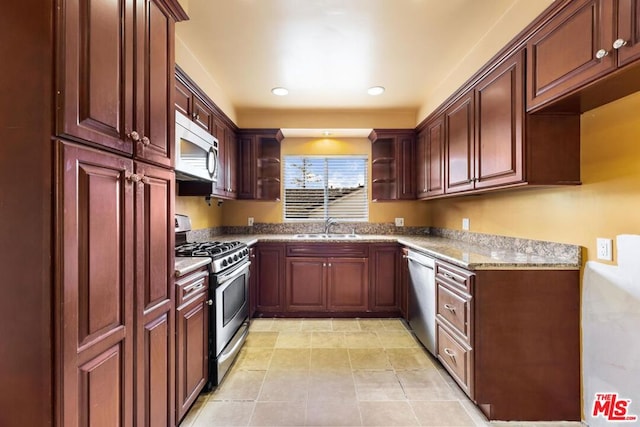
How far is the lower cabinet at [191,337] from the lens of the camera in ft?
5.37

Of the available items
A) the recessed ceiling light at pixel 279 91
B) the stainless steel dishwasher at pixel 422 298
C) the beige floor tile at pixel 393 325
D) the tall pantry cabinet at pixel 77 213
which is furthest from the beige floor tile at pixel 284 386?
the recessed ceiling light at pixel 279 91

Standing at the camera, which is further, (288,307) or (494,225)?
(288,307)

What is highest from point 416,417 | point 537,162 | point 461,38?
point 461,38

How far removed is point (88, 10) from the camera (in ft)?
3.22

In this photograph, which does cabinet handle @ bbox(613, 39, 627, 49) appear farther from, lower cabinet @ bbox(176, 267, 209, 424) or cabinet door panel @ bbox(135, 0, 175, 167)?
lower cabinet @ bbox(176, 267, 209, 424)

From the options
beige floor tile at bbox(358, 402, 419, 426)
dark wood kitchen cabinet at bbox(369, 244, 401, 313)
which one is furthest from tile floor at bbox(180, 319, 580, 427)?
dark wood kitchen cabinet at bbox(369, 244, 401, 313)

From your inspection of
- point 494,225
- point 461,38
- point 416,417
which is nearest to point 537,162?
point 494,225

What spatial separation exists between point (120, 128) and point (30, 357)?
0.81 meters

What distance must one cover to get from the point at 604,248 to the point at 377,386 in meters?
1.61

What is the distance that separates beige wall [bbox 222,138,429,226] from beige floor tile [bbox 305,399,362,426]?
2497 mm

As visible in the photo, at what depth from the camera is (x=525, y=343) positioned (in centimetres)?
175

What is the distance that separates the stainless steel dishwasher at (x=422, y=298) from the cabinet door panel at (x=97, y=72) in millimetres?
2248

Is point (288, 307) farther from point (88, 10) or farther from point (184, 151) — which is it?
point (88, 10)

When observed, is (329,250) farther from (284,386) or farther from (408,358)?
(284,386)
